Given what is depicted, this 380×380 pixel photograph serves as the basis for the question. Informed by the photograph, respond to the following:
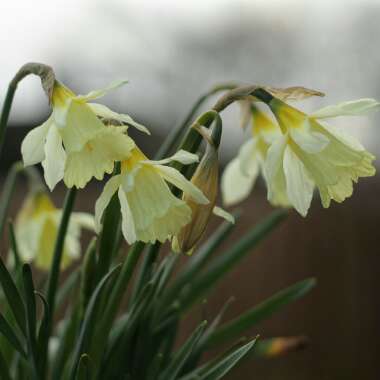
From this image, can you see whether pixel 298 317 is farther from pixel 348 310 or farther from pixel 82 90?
pixel 82 90

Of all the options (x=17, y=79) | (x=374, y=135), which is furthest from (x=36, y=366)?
(x=374, y=135)

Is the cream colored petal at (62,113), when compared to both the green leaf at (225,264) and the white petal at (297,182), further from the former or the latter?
the green leaf at (225,264)

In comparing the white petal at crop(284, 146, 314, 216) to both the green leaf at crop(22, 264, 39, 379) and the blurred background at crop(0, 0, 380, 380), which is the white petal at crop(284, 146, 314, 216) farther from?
the blurred background at crop(0, 0, 380, 380)

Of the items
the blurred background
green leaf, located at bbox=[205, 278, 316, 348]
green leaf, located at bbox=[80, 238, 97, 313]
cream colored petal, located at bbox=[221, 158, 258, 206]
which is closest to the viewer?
green leaf, located at bbox=[80, 238, 97, 313]

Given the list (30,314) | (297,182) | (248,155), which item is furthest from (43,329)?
(248,155)

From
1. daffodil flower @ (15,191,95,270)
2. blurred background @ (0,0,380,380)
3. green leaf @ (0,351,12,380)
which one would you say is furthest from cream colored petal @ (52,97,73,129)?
blurred background @ (0,0,380,380)

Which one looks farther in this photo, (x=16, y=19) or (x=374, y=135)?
(x=16, y=19)

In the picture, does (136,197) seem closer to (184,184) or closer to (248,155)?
(184,184)
